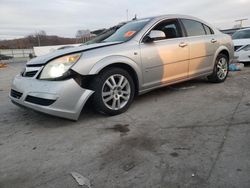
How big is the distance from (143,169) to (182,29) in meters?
3.16

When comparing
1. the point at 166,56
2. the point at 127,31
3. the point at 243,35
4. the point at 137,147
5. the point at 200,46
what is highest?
the point at 127,31

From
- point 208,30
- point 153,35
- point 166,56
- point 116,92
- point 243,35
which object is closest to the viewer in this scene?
point 116,92

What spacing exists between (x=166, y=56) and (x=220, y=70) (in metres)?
2.01

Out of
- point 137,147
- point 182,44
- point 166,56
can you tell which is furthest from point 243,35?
point 137,147

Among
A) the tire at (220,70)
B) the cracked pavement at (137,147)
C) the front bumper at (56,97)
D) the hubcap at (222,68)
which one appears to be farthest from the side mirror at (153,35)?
the hubcap at (222,68)

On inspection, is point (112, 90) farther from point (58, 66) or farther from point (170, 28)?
point (170, 28)

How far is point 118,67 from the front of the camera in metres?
3.58

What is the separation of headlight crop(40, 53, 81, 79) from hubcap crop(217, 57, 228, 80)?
3.49 meters

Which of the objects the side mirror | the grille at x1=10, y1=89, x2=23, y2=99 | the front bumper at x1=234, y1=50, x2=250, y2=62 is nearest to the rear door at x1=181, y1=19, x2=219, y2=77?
the side mirror

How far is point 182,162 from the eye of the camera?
7.27 ft

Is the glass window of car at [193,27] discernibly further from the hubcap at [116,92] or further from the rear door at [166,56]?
the hubcap at [116,92]

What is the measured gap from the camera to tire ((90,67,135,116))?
130 inches

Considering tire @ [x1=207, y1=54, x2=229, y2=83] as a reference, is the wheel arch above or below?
above

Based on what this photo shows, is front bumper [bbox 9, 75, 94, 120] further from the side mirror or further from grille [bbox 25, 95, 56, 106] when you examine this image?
the side mirror
